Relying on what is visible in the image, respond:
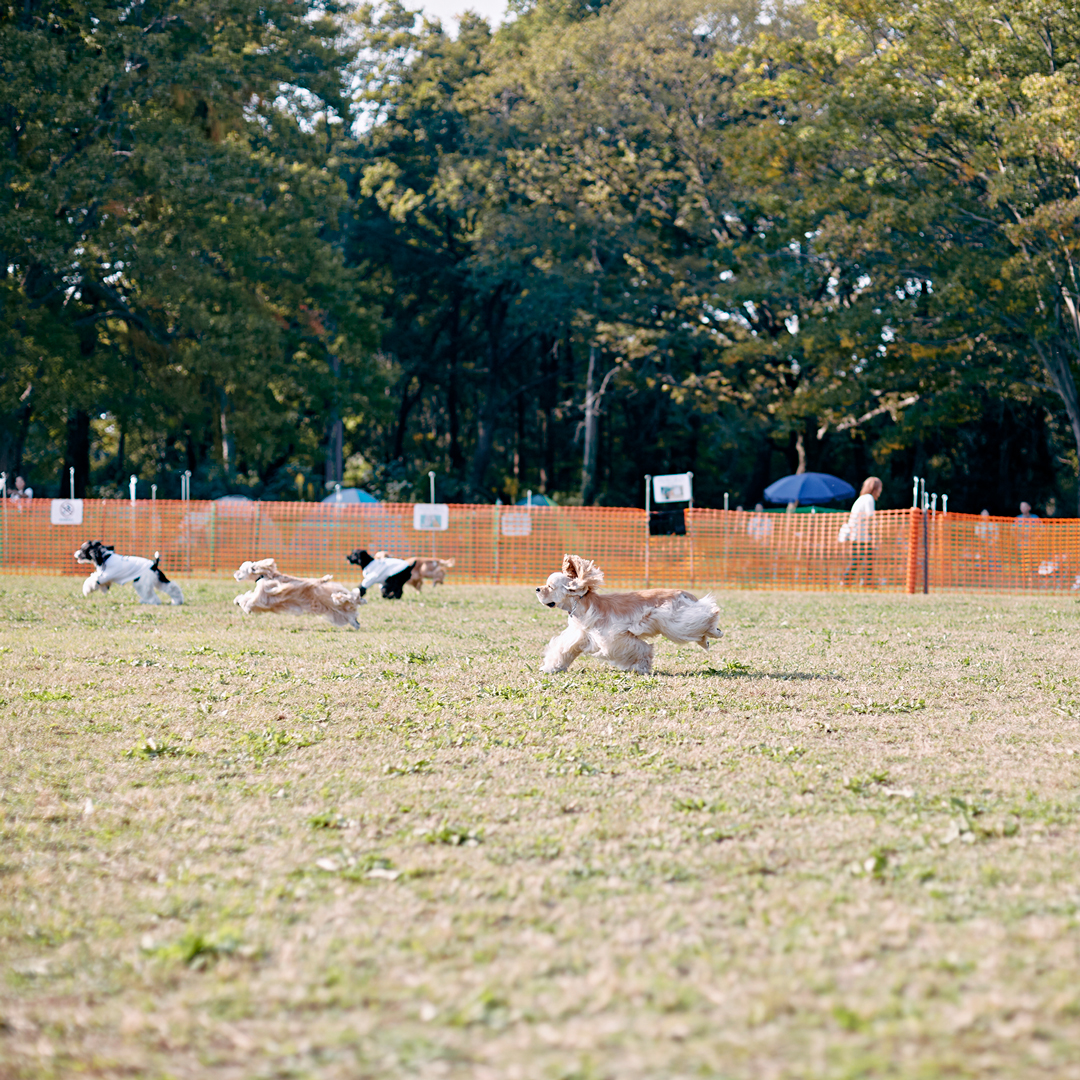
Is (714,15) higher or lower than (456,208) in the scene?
higher

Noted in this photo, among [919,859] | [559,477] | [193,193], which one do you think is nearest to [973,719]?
[919,859]

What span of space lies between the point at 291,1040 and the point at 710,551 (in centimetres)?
2128

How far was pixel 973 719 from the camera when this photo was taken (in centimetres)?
773

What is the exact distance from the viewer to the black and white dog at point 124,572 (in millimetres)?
15992

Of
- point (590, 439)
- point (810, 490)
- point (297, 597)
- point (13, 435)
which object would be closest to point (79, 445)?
point (13, 435)

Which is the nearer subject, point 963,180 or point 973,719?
point 973,719

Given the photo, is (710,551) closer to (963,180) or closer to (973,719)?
(963,180)

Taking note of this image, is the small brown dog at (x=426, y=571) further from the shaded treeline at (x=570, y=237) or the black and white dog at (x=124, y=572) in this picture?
the shaded treeline at (x=570, y=237)

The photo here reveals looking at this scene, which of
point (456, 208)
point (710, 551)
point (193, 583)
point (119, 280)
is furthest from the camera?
point (456, 208)

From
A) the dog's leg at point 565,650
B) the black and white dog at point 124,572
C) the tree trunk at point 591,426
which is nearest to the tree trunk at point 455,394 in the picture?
the tree trunk at point 591,426

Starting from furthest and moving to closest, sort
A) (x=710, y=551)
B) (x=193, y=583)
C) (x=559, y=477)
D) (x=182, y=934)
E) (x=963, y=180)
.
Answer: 1. (x=559, y=477)
2. (x=963, y=180)
3. (x=710, y=551)
4. (x=193, y=583)
5. (x=182, y=934)

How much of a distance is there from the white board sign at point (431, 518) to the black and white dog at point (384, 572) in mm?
6119

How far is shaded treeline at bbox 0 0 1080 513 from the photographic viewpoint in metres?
27.3

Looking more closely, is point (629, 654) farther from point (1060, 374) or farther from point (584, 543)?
point (1060, 374)
